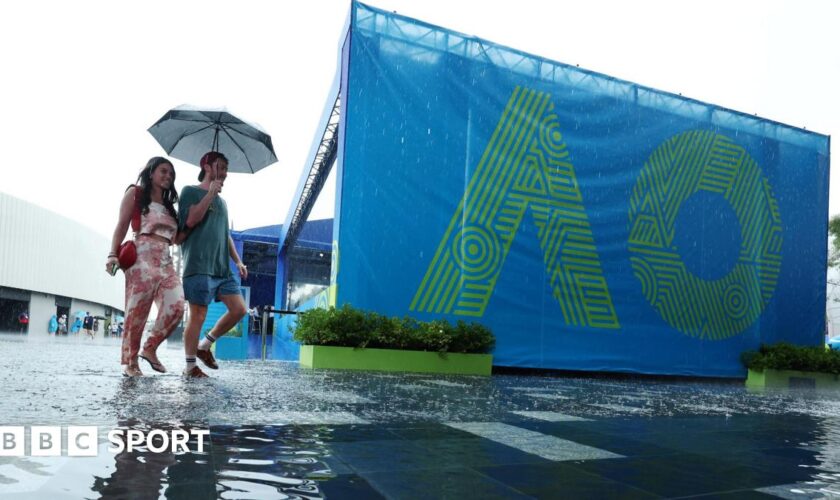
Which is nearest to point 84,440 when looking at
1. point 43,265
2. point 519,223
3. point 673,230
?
point 519,223

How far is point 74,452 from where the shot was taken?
2.01 metres

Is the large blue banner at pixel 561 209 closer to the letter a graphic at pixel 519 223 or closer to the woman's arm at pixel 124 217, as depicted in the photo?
the letter a graphic at pixel 519 223

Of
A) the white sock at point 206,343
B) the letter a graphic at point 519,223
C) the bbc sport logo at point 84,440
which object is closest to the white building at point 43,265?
the letter a graphic at point 519,223

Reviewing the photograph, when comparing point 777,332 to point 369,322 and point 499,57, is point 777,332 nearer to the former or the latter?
point 499,57

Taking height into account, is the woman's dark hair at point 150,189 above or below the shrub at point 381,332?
above

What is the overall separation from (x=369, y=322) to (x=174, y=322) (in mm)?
3973

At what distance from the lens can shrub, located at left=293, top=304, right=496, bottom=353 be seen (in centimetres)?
854

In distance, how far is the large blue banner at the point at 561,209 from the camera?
9.79 m

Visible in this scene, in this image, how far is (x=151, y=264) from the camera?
491 cm

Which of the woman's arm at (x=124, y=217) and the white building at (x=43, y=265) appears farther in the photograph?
the white building at (x=43, y=265)

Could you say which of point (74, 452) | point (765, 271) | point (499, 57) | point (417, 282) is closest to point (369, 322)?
point (417, 282)

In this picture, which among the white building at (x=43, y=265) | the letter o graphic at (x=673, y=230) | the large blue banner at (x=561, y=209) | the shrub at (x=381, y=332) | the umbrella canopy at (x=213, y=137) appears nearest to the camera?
the umbrella canopy at (x=213, y=137)

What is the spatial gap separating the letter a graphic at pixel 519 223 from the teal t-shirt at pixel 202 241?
16.1 ft

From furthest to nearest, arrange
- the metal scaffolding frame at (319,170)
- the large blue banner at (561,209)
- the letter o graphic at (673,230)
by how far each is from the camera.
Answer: the metal scaffolding frame at (319,170)
the letter o graphic at (673,230)
the large blue banner at (561,209)
